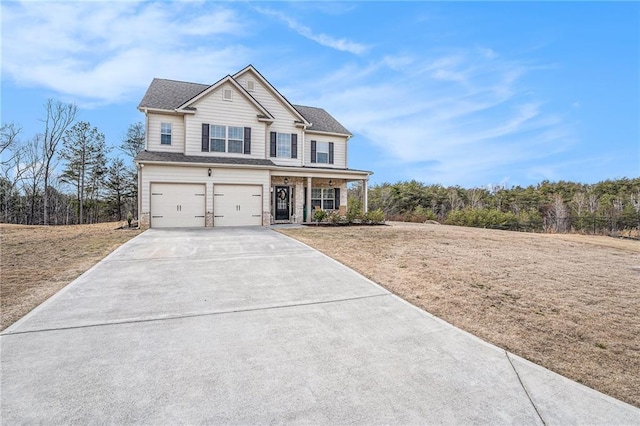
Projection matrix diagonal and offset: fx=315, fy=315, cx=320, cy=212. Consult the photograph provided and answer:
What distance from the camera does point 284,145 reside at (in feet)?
60.5

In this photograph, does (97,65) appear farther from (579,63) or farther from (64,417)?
(579,63)

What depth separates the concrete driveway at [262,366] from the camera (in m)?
2.38

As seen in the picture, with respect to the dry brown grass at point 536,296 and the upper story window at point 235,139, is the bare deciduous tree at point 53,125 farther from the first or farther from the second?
the dry brown grass at point 536,296

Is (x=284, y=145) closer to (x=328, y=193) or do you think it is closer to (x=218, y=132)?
(x=218, y=132)

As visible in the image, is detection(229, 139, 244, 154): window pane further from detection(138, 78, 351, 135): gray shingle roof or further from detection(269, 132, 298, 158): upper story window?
detection(138, 78, 351, 135): gray shingle roof

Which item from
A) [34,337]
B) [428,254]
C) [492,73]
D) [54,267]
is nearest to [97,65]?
[54,267]

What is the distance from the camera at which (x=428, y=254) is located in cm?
870

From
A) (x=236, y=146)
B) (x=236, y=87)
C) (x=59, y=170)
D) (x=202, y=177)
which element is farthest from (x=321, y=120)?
(x=59, y=170)

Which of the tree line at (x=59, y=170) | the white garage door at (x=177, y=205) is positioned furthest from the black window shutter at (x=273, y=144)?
the tree line at (x=59, y=170)

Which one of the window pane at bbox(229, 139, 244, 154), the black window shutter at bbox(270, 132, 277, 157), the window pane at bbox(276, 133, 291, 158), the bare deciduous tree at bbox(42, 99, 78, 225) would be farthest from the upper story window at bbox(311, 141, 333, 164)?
the bare deciduous tree at bbox(42, 99, 78, 225)

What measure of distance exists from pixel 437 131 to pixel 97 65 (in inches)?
830

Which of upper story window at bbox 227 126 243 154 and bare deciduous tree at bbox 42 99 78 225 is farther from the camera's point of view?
bare deciduous tree at bbox 42 99 78 225

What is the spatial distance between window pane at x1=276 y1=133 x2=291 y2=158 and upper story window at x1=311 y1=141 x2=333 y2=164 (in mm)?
1683

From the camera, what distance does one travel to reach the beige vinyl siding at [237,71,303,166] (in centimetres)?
1800
